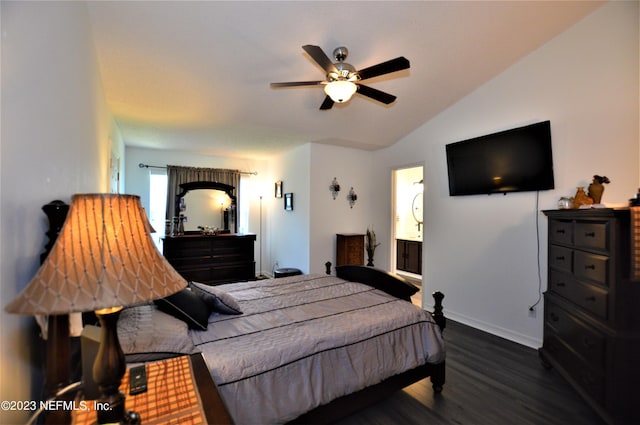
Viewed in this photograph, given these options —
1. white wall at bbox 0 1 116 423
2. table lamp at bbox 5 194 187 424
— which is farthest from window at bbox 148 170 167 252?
table lamp at bbox 5 194 187 424

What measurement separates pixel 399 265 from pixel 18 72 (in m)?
6.46

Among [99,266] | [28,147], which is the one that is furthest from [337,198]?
[99,266]

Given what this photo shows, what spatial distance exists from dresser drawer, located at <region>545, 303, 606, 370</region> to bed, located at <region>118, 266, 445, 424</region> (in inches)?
37.4

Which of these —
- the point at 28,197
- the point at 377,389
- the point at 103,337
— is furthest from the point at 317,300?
the point at 28,197

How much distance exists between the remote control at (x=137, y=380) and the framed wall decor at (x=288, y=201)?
13.2 feet

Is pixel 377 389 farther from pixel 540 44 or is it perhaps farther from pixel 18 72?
pixel 540 44

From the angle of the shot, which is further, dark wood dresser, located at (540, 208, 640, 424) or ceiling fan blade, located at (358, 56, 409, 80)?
ceiling fan blade, located at (358, 56, 409, 80)

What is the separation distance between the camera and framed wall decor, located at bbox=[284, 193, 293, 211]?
511 centimetres

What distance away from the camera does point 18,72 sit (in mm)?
831

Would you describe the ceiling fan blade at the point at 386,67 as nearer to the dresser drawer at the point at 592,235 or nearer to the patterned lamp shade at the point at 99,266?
the dresser drawer at the point at 592,235

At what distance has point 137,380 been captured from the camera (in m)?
1.06

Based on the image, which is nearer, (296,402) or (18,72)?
(18,72)

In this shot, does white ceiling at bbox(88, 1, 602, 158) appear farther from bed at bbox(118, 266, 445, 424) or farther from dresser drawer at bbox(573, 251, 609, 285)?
dresser drawer at bbox(573, 251, 609, 285)

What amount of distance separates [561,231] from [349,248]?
2.82 metres
